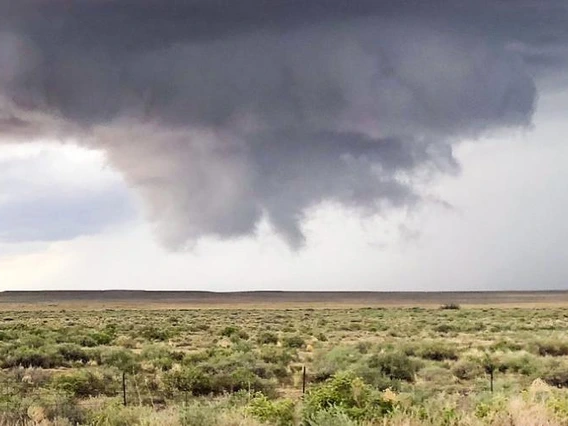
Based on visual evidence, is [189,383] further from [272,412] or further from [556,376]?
[556,376]

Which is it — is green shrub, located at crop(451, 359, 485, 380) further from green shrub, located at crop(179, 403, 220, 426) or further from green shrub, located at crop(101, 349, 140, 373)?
green shrub, located at crop(179, 403, 220, 426)

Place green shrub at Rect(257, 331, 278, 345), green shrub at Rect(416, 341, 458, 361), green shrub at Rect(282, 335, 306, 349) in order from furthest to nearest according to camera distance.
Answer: green shrub at Rect(257, 331, 278, 345) → green shrub at Rect(282, 335, 306, 349) → green shrub at Rect(416, 341, 458, 361)

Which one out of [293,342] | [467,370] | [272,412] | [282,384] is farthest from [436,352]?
[272,412]

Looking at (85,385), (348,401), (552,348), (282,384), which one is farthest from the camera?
(552,348)

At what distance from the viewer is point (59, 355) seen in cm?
3775

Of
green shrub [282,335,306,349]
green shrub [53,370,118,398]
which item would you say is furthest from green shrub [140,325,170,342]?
green shrub [53,370,118,398]

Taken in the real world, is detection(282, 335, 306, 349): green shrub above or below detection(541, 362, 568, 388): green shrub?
above

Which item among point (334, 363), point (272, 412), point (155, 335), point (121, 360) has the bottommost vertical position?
point (121, 360)

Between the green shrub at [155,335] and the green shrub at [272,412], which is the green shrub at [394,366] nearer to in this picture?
the green shrub at [272,412]

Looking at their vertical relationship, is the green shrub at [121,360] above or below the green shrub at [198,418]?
below

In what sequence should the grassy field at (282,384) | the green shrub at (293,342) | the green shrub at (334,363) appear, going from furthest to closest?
1. the green shrub at (293,342)
2. the green shrub at (334,363)
3. the grassy field at (282,384)

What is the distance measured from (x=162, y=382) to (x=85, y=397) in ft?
9.11

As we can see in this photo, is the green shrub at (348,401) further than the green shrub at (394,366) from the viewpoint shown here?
No

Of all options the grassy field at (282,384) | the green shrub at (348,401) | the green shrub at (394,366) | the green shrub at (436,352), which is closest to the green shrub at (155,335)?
the grassy field at (282,384)
